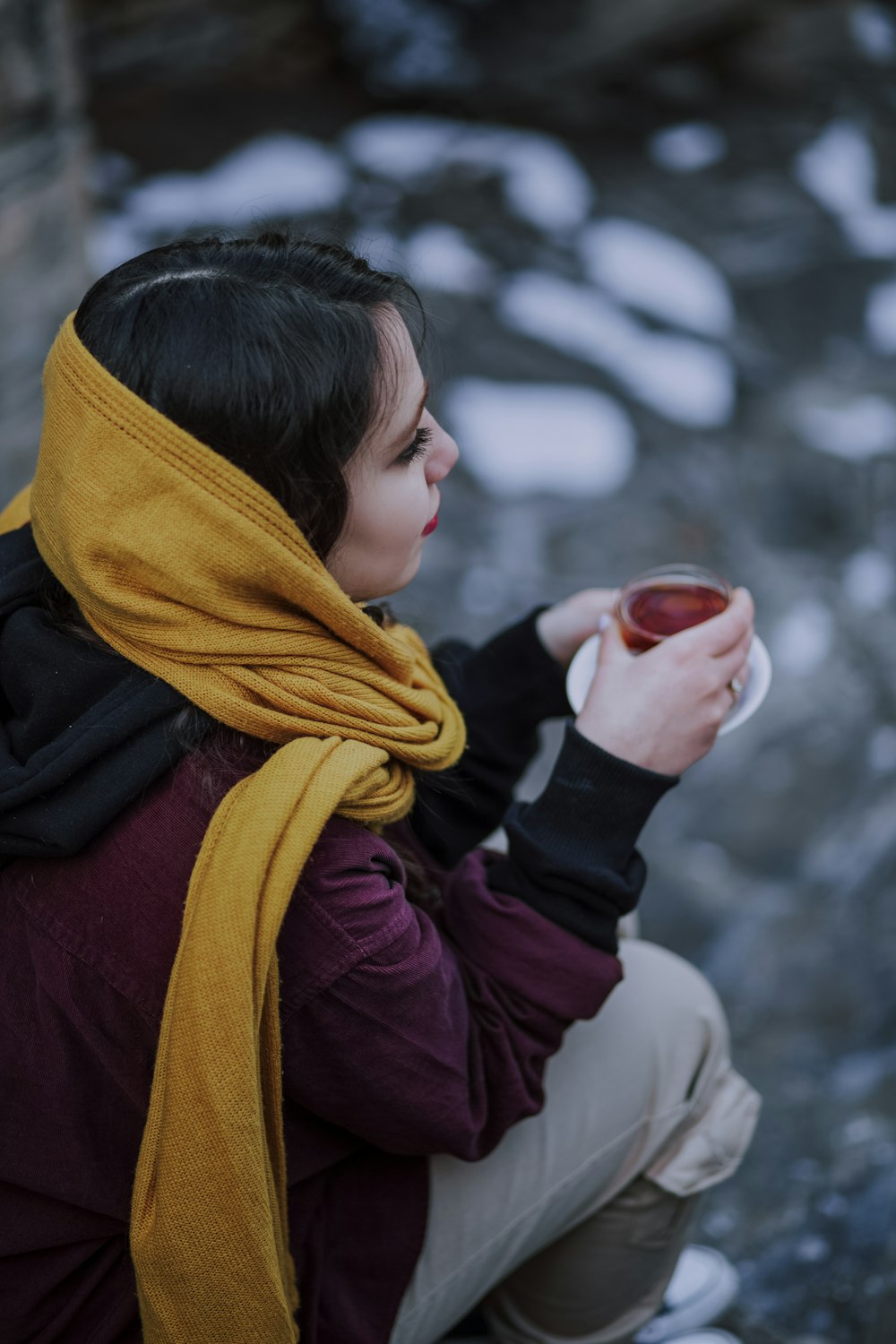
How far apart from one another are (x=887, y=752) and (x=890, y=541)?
0.79 m

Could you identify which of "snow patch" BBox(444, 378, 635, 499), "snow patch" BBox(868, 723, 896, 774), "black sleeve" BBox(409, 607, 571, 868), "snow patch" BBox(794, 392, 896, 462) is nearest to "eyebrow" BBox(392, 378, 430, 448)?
"black sleeve" BBox(409, 607, 571, 868)

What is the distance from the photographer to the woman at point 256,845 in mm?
1193

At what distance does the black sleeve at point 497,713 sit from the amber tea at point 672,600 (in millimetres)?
207

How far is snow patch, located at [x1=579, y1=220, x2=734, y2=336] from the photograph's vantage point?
14.3 ft

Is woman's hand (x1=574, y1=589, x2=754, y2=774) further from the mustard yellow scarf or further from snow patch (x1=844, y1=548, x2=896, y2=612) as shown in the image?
snow patch (x1=844, y1=548, x2=896, y2=612)

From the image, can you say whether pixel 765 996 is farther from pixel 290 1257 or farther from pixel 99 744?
pixel 99 744

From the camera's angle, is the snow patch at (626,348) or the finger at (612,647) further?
the snow patch at (626,348)

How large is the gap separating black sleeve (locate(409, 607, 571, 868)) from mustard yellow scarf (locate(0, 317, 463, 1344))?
0.55 metres

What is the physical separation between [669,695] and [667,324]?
3.16 meters

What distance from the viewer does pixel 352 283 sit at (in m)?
1.30

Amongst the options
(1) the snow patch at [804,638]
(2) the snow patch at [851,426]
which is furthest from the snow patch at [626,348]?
(1) the snow patch at [804,638]

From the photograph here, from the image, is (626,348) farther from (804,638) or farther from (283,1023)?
(283,1023)

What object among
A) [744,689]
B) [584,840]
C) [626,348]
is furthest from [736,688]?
[626,348]

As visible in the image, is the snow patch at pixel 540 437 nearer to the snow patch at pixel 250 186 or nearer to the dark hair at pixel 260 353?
the snow patch at pixel 250 186
